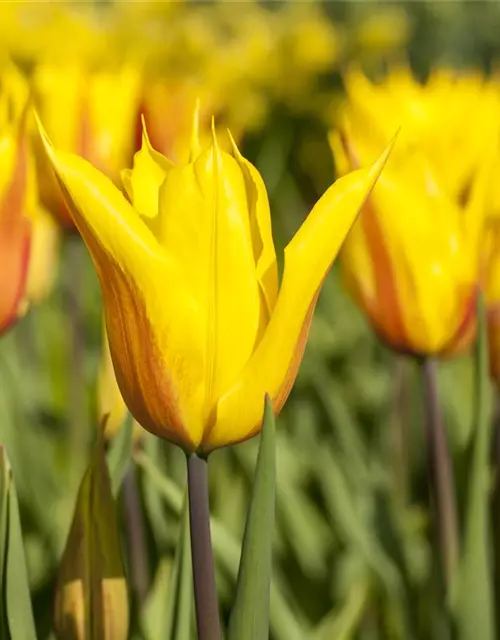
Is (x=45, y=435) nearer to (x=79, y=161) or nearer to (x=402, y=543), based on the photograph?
(x=402, y=543)

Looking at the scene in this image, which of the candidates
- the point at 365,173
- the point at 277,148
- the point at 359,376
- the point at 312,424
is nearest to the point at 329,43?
the point at 277,148

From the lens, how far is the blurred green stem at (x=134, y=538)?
836mm

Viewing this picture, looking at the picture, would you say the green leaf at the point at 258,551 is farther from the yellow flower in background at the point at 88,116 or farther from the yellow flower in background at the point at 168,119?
the yellow flower in background at the point at 168,119

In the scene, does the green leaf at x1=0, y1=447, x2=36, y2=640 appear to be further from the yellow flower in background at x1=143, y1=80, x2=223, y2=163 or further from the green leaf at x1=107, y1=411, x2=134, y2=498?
the yellow flower in background at x1=143, y1=80, x2=223, y2=163

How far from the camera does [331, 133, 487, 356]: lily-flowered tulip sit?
0.77 meters

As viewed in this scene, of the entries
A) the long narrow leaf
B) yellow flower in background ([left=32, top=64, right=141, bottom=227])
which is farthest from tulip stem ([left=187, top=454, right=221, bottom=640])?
yellow flower in background ([left=32, top=64, right=141, bottom=227])

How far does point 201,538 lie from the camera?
50cm

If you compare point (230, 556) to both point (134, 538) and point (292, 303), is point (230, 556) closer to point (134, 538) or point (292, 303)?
point (134, 538)

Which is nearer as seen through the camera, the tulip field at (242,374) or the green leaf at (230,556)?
the tulip field at (242,374)

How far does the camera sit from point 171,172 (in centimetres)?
50

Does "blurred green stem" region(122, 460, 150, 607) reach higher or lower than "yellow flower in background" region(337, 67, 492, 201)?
lower

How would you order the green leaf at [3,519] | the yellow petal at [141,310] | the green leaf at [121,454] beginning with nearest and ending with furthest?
the yellow petal at [141,310] < the green leaf at [3,519] < the green leaf at [121,454]

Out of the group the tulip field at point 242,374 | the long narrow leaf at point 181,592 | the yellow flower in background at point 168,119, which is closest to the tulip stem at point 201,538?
the tulip field at point 242,374

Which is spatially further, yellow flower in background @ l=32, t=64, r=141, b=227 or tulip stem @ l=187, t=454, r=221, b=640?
yellow flower in background @ l=32, t=64, r=141, b=227
